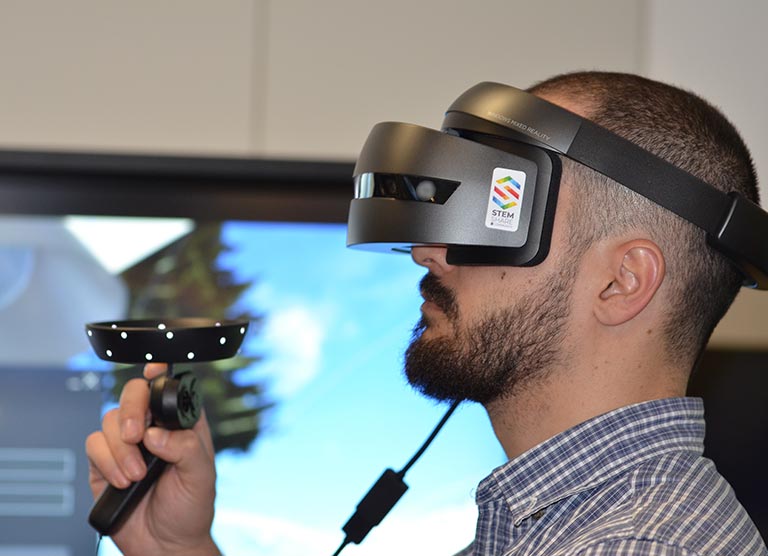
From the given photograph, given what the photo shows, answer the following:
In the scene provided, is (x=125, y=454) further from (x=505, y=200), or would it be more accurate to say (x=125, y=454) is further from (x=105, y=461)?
(x=505, y=200)

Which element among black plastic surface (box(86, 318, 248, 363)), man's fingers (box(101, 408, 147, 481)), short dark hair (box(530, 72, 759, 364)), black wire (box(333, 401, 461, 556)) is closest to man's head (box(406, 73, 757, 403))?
short dark hair (box(530, 72, 759, 364))

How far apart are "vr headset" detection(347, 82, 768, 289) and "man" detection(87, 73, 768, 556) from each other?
0.06 feet

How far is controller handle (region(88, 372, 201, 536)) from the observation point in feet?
3.34

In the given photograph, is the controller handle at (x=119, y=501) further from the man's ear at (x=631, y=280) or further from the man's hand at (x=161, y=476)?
the man's ear at (x=631, y=280)

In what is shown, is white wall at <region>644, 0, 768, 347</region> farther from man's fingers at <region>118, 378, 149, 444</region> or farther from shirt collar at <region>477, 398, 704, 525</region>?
man's fingers at <region>118, 378, 149, 444</region>

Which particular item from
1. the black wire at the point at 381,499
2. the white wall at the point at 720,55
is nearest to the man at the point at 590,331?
the black wire at the point at 381,499

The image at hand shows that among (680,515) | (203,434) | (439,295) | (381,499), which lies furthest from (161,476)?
(680,515)

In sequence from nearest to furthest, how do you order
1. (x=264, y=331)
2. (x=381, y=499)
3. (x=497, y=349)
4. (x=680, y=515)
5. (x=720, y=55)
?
(x=680, y=515) < (x=497, y=349) < (x=381, y=499) < (x=720, y=55) < (x=264, y=331)

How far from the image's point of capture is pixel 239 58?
1551mm

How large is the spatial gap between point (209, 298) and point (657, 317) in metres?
0.92

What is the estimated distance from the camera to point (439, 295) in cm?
105

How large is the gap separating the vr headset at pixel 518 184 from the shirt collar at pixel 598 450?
0.18 metres

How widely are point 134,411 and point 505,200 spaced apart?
51 cm

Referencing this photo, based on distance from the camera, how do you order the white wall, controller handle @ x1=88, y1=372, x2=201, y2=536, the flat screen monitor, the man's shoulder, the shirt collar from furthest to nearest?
the flat screen monitor
the white wall
controller handle @ x1=88, y1=372, x2=201, y2=536
the shirt collar
the man's shoulder
